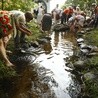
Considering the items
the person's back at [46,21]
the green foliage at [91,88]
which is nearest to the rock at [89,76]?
the green foliage at [91,88]

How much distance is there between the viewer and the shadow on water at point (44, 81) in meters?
6.14

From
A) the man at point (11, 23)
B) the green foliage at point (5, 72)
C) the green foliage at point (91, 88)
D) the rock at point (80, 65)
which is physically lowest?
the rock at point (80, 65)

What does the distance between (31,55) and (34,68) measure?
154cm

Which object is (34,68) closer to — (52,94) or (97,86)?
(52,94)

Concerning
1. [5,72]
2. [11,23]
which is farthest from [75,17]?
[5,72]

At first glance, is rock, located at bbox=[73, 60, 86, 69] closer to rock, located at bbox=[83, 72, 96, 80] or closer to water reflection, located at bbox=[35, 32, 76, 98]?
water reflection, located at bbox=[35, 32, 76, 98]

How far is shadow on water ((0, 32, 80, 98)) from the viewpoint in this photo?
614 centimetres

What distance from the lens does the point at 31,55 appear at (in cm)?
959

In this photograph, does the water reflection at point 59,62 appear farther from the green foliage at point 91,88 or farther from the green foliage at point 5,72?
the green foliage at point 5,72

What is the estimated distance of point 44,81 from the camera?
23.1ft

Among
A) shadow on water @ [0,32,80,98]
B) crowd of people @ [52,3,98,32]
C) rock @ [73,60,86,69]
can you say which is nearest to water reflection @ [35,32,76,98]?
shadow on water @ [0,32,80,98]

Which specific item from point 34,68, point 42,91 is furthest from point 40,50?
point 42,91

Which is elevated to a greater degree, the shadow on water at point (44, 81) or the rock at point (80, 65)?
the rock at point (80, 65)

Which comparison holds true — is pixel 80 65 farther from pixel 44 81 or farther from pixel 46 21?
pixel 46 21
